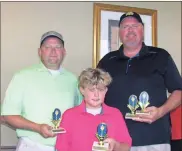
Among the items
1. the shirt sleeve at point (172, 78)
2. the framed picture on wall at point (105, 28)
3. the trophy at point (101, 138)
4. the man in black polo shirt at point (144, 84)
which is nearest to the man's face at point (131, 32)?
the man in black polo shirt at point (144, 84)

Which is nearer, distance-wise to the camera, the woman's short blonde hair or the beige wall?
the woman's short blonde hair

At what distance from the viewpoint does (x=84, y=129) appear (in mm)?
1573

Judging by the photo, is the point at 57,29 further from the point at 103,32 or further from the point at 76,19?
the point at 103,32

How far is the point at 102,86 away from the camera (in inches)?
64.1

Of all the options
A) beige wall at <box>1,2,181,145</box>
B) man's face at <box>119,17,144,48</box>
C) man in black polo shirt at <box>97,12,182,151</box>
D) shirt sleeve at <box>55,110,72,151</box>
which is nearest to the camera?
shirt sleeve at <box>55,110,72,151</box>

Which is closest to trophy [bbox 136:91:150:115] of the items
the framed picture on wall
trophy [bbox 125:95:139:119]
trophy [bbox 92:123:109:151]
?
trophy [bbox 125:95:139:119]

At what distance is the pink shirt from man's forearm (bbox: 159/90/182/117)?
339 mm

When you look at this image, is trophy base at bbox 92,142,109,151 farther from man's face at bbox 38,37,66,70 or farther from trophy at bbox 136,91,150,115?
man's face at bbox 38,37,66,70

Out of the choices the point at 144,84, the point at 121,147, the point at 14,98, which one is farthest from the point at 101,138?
the point at 14,98

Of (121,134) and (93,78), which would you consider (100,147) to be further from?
(93,78)

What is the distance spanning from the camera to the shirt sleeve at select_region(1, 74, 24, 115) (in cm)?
184

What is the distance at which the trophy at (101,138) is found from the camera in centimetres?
148

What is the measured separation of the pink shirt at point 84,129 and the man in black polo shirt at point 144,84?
20cm

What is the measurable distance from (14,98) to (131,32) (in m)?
0.88
